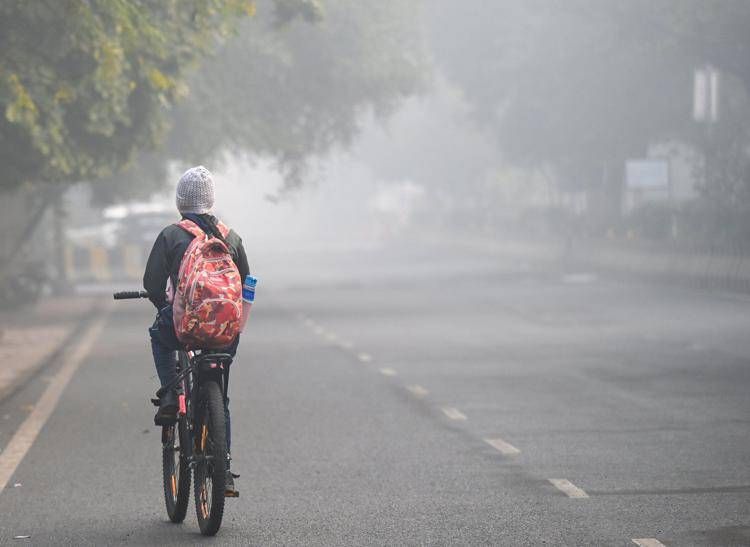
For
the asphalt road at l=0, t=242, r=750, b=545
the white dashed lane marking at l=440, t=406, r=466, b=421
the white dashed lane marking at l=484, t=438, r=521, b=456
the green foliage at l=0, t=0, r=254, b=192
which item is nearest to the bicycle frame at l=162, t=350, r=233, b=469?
the asphalt road at l=0, t=242, r=750, b=545

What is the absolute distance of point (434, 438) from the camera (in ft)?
39.4

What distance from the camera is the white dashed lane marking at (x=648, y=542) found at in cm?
773

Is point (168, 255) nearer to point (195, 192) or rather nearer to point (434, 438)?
point (195, 192)

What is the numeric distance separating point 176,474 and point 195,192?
152 centimetres

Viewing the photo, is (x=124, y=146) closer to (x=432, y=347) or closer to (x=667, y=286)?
(x=432, y=347)

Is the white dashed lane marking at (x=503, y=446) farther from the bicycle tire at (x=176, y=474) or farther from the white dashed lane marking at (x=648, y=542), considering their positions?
the white dashed lane marking at (x=648, y=542)

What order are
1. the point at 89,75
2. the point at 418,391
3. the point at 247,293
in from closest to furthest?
the point at 247,293, the point at 418,391, the point at 89,75

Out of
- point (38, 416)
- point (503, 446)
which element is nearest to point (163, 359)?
point (503, 446)

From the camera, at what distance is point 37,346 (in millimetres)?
21875

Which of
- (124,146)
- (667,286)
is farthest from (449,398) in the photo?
(667,286)

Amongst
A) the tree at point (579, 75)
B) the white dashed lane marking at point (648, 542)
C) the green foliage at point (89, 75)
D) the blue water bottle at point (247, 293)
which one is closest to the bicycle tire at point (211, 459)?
the blue water bottle at point (247, 293)

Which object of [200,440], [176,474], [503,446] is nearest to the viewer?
[200,440]

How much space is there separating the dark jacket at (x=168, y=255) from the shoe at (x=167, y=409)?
49cm

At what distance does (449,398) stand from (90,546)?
719cm
